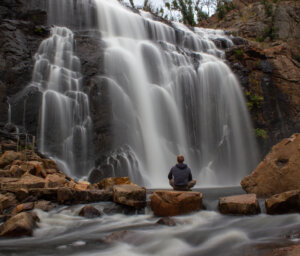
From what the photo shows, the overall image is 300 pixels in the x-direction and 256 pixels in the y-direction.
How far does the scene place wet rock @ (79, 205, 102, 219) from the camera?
6.82 metres

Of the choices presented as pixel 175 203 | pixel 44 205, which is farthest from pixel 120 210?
pixel 44 205

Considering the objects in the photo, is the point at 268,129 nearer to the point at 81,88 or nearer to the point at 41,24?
the point at 81,88

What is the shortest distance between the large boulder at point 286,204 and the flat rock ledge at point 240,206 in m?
0.31

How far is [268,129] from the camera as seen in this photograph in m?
20.7

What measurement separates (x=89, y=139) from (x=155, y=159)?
11.4ft

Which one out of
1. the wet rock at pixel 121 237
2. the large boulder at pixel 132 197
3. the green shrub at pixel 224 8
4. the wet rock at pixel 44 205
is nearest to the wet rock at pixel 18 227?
the wet rock at pixel 44 205

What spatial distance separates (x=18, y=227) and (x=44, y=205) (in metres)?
1.77

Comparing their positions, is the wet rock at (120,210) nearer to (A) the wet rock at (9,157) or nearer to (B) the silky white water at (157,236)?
(B) the silky white water at (157,236)

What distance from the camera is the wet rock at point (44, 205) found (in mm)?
6965

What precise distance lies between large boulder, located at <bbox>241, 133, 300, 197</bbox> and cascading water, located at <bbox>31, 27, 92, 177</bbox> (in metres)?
7.24

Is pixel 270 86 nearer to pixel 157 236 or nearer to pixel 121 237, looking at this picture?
pixel 157 236

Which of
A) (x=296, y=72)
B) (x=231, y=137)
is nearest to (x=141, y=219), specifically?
(x=231, y=137)

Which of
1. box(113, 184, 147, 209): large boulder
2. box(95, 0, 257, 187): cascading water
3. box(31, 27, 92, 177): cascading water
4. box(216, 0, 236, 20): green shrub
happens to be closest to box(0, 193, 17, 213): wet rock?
box(113, 184, 147, 209): large boulder

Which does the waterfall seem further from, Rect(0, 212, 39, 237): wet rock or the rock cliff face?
Rect(0, 212, 39, 237): wet rock
